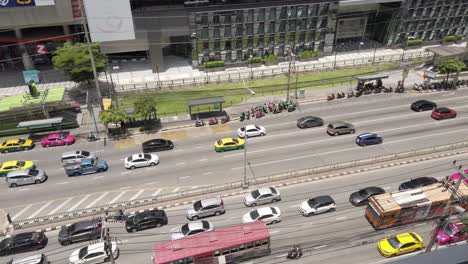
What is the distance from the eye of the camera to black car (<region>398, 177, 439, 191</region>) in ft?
141

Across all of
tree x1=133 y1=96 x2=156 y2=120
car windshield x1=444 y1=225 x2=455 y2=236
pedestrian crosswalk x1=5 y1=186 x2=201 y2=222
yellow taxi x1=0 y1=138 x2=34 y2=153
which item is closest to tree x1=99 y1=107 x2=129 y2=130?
tree x1=133 y1=96 x2=156 y2=120

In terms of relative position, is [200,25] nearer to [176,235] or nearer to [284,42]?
[284,42]

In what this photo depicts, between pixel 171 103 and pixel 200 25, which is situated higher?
pixel 200 25

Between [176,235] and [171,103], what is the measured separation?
114 ft

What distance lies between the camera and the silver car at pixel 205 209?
40500 millimetres

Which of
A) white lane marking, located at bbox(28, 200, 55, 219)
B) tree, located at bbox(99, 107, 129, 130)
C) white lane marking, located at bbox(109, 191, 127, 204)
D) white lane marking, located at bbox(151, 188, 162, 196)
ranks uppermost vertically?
tree, located at bbox(99, 107, 129, 130)

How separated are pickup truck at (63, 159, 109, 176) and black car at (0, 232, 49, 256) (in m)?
12.1

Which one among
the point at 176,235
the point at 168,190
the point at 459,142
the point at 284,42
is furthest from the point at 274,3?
the point at 176,235

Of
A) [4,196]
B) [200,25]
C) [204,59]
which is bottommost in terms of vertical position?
[4,196]

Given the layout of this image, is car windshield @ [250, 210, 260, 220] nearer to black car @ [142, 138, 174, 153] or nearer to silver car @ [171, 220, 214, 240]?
silver car @ [171, 220, 214, 240]

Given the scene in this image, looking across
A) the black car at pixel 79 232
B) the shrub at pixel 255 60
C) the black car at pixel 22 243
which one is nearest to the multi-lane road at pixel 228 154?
the black car at pixel 22 243

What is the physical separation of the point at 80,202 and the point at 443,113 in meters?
55.8

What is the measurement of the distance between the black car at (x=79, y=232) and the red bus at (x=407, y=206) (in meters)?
28.5

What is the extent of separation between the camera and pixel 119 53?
3310 inches
